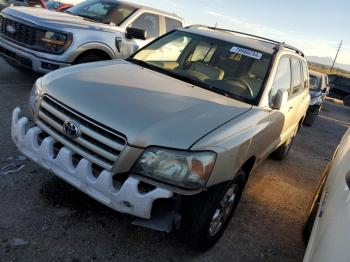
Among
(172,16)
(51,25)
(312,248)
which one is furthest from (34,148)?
(172,16)

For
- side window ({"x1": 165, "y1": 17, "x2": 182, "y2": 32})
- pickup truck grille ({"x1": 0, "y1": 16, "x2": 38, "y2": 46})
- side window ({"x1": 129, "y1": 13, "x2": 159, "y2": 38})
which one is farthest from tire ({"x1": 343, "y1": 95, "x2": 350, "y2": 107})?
pickup truck grille ({"x1": 0, "y1": 16, "x2": 38, "y2": 46})

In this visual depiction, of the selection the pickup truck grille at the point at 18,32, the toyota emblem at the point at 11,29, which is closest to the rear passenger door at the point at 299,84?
the pickup truck grille at the point at 18,32

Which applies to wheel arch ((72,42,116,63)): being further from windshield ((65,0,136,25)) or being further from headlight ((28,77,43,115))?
headlight ((28,77,43,115))

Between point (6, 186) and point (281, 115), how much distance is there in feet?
9.32

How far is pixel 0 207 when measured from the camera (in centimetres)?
322

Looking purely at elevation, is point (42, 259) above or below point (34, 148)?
below

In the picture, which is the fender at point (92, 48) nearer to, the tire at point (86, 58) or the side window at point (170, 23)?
the tire at point (86, 58)

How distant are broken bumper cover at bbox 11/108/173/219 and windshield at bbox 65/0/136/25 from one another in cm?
439

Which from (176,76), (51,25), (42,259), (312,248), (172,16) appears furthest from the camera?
(172,16)

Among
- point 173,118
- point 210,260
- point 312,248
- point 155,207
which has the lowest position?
point 210,260

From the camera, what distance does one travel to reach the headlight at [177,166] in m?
2.61

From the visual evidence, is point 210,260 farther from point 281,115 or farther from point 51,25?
point 51,25

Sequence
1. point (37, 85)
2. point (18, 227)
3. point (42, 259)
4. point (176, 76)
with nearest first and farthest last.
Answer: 1. point (42, 259)
2. point (18, 227)
3. point (37, 85)
4. point (176, 76)

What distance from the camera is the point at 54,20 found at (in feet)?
20.4
